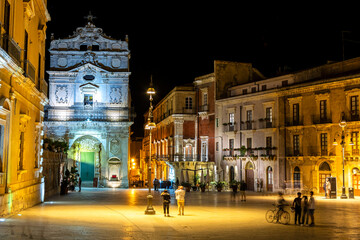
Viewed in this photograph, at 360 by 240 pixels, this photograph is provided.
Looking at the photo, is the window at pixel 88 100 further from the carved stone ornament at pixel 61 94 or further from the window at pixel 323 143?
the window at pixel 323 143

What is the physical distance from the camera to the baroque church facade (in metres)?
55.7

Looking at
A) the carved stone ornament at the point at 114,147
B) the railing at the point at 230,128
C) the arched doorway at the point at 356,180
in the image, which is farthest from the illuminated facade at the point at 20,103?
the railing at the point at 230,128

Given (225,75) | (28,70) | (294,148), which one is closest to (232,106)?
(225,75)

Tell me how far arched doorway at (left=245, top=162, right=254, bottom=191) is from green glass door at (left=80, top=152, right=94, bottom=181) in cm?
1873

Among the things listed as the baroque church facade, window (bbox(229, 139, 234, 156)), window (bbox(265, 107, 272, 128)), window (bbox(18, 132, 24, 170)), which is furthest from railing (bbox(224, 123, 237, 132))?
window (bbox(18, 132, 24, 170))

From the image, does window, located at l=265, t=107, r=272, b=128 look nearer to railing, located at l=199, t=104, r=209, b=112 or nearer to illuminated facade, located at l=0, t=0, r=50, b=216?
railing, located at l=199, t=104, r=209, b=112

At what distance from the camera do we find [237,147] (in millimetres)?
53906

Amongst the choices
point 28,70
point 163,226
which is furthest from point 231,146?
point 163,226

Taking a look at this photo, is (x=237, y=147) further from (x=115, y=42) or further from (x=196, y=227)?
(x=196, y=227)

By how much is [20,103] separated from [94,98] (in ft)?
113

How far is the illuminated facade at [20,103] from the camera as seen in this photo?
60.0 feet

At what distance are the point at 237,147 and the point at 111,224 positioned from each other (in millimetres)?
36395

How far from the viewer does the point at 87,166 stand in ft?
189

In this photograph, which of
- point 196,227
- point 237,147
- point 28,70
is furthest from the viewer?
point 237,147
